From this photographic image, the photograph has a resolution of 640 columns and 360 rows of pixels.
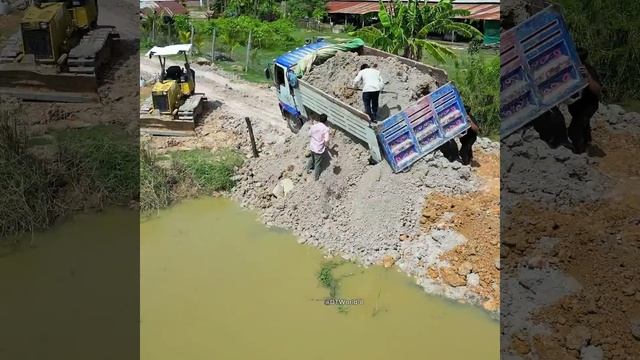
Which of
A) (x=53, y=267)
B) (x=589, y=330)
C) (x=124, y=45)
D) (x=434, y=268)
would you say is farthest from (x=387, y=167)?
(x=124, y=45)

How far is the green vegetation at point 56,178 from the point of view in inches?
324

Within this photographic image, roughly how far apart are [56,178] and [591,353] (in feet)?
27.6

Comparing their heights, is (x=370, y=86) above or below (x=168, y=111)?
above

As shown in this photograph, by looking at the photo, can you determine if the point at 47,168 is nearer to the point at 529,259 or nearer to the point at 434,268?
the point at 434,268

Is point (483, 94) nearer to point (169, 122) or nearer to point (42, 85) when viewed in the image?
point (169, 122)

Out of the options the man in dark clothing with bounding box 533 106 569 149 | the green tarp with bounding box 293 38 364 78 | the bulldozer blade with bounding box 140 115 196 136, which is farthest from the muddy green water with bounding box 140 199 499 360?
the bulldozer blade with bounding box 140 115 196 136

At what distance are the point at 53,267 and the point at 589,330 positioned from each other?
23.6 feet

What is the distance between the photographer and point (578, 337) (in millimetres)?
5777

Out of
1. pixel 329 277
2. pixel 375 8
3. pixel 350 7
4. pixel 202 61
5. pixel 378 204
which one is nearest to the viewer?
pixel 329 277

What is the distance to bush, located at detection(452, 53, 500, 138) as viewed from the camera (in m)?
11.8

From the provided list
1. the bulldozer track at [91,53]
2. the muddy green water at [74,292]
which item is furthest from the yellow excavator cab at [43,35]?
the muddy green water at [74,292]

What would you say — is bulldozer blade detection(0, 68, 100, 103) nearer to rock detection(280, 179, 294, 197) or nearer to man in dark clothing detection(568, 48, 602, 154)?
rock detection(280, 179, 294, 197)

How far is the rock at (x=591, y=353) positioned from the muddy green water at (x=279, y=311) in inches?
36.1

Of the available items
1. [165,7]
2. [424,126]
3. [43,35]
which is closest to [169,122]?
[43,35]
